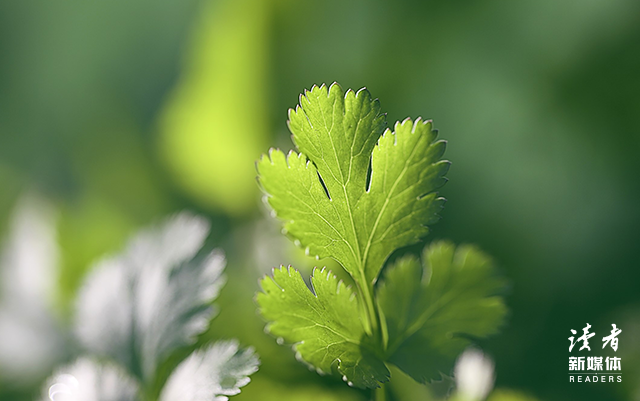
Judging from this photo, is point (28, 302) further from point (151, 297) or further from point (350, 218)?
point (350, 218)

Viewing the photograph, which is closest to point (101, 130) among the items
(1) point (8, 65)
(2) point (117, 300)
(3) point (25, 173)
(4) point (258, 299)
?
(3) point (25, 173)

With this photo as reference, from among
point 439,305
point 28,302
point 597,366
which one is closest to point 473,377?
point 439,305

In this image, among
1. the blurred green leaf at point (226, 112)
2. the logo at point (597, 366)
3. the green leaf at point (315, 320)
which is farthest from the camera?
the blurred green leaf at point (226, 112)

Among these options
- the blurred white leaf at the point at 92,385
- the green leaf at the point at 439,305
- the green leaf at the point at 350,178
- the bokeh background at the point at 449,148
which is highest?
the bokeh background at the point at 449,148

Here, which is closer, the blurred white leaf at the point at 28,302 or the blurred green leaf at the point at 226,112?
the blurred white leaf at the point at 28,302

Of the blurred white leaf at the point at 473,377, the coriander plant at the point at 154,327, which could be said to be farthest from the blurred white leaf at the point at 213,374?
the blurred white leaf at the point at 473,377

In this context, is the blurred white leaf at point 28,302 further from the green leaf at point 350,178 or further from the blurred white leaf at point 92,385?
the green leaf at point 350,178
